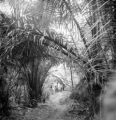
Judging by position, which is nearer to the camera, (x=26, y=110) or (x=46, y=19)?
(x=46, y=19)

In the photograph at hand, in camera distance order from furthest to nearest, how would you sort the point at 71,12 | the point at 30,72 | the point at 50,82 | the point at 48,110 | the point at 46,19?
1. the point at 50,82
2. the point at 30,72
3. the point at 48,110
4. the point at 46,19
5. the point at 71,12

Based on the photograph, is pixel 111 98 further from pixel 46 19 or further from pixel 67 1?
pixel 46 19

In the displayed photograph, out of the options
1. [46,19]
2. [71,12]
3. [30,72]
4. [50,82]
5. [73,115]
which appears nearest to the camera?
[71,12]

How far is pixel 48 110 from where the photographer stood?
3.97m

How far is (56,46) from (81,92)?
5.75ft

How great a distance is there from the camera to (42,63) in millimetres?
4535

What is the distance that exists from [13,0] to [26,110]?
7.27ft

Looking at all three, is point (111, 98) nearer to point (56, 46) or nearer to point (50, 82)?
point (56, 46)

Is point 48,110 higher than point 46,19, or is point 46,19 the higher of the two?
point 46,19

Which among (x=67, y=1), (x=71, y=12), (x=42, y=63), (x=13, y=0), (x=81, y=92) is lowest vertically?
(x=81, y=92)

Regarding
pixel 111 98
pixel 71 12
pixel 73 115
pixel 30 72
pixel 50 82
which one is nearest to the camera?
pixel 111 98

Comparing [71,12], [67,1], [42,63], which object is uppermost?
[67,1]

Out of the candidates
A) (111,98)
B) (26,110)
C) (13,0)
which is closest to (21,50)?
(13,0)

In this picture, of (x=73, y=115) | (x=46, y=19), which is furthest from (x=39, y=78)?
(x=46, y=19)
